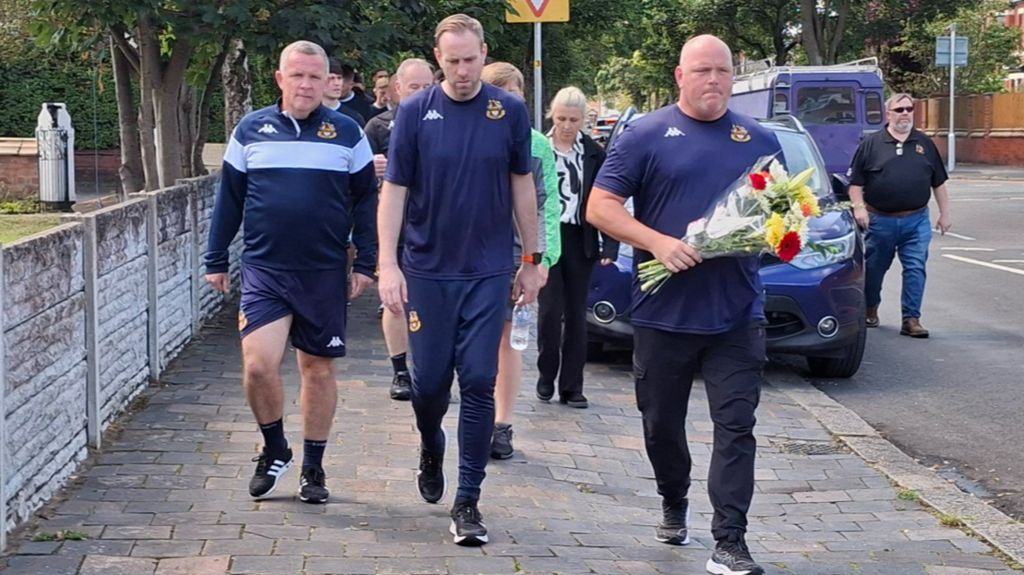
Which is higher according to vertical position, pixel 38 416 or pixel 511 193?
pixel 511 193

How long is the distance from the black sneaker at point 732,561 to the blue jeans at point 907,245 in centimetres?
694

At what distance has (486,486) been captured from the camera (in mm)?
6637

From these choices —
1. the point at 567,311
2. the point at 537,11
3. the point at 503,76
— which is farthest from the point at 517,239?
the point at 537,11

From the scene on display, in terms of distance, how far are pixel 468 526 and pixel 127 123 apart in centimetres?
1016

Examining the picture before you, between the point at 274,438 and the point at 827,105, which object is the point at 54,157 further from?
the point at 274,438

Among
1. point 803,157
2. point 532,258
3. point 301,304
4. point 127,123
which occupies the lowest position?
point 301,304

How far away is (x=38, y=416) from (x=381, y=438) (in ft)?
6.40

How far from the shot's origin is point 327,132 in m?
6.09

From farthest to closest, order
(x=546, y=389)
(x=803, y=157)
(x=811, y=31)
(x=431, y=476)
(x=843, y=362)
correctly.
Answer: (x=811, y=31) < (x=803, y=157) < (x=843, y=362) < (x=546, y=389) < (x=431, y=476)

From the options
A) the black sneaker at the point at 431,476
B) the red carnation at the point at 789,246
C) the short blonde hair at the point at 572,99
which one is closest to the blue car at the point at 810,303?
the short blonde hair at the point at 572,99

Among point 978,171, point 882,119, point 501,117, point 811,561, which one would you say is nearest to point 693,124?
point 501,117

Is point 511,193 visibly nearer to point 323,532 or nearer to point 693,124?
point 693,124

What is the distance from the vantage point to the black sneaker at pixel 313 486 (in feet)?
20.1

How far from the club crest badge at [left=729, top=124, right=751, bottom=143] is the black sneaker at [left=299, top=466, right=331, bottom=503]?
2.14m
